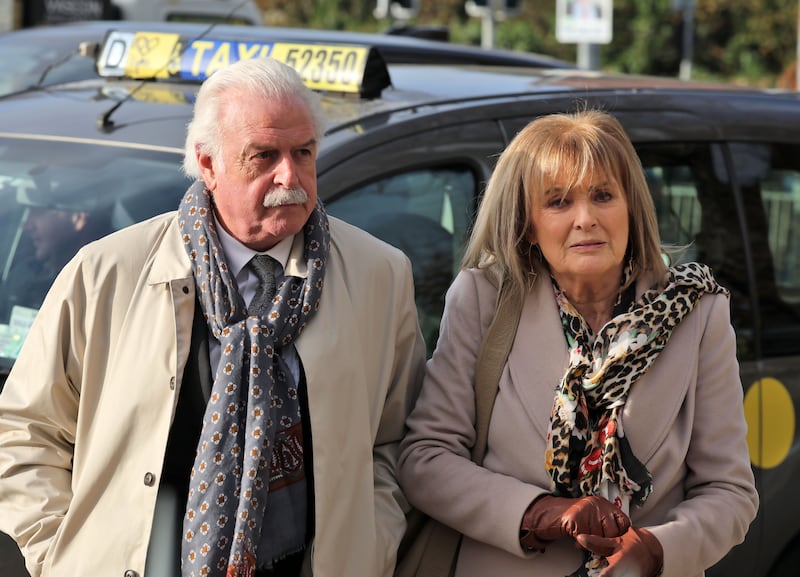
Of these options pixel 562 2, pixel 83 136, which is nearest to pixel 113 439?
pixel 83 136

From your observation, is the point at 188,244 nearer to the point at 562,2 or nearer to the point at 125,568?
the point at 125,568

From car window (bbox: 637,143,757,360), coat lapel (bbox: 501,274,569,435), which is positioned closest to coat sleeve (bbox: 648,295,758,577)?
coat lapel (bbox: 501,274,569,435)

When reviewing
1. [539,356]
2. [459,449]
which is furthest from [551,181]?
[459,449]

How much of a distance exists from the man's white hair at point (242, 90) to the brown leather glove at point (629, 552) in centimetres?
92

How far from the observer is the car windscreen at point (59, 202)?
3.15 m

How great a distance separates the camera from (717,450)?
2.58m

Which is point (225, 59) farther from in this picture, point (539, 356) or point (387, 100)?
point (539, 356)

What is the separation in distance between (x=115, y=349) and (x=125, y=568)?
395mm

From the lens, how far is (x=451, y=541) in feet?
8.77

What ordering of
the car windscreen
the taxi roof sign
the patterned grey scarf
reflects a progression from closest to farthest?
the patterned grey scarf < the car windscreen < the taxi roof sign

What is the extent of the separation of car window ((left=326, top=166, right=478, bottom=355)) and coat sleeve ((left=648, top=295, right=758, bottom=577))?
2.84ft

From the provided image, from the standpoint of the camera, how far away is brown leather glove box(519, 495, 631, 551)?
2434 mm

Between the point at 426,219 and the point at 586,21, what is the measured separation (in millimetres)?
7848

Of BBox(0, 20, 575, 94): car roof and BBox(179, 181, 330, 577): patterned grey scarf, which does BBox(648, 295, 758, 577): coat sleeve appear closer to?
BBox(179, 181, 330, 577): patterned grey scarf
